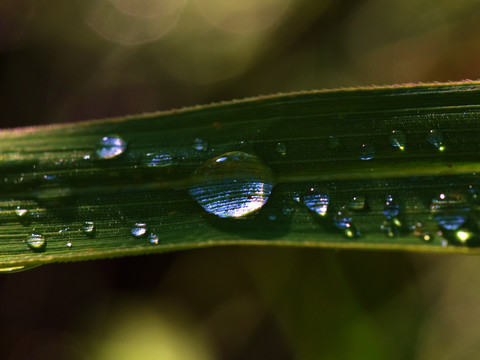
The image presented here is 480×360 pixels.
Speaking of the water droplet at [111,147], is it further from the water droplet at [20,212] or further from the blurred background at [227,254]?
the blurred background at [227,254]

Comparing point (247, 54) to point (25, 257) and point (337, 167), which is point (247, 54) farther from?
point (25, 257)

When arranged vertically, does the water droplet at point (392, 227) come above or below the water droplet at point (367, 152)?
below

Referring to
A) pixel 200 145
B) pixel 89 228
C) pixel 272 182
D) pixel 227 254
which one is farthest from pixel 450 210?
pixel 227 254

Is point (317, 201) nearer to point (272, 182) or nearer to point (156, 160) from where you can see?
point (272, 182)

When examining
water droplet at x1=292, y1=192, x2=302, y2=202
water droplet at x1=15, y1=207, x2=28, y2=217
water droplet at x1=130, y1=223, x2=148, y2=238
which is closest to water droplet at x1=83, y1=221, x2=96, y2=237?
water droplet at x1=130, y1=223, x2=148, y2=238

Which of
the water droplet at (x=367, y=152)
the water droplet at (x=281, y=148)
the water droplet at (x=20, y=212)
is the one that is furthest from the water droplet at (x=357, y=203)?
the water droplet at (x=20, y=212)
